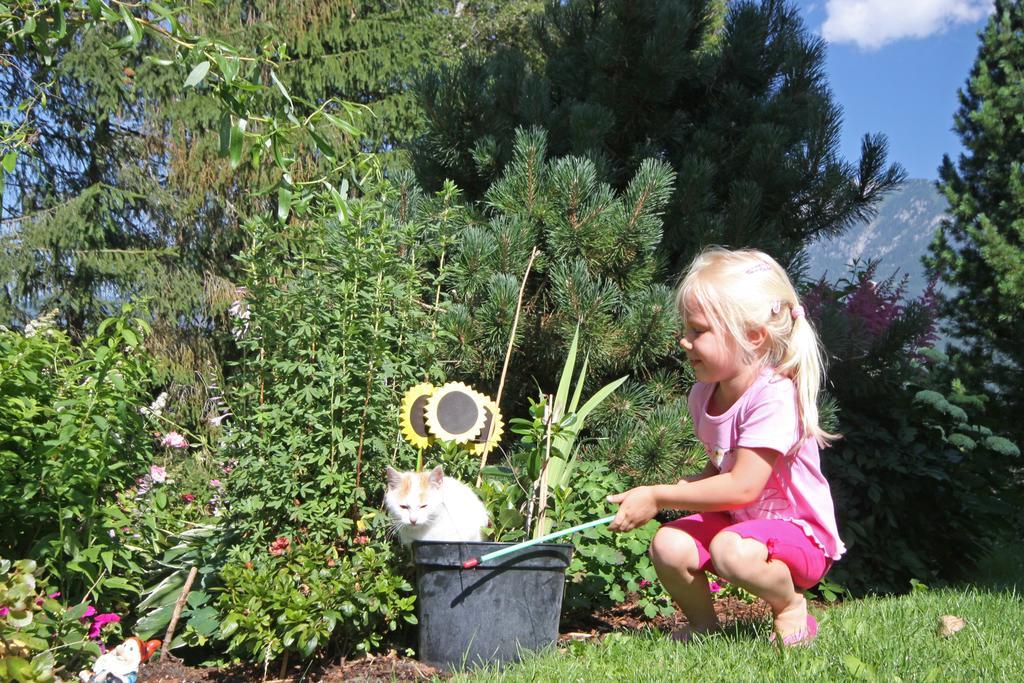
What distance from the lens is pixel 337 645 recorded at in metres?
2.80

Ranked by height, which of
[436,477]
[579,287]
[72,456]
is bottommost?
[436,477]

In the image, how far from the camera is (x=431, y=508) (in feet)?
8.82

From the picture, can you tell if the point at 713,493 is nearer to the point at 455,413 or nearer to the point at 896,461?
the point at 455,413

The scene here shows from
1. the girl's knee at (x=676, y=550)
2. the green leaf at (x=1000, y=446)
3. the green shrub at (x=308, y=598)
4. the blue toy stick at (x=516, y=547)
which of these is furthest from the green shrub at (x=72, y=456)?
the green leaf at (x=1000, y=446)

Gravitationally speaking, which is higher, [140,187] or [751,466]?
[140,187]

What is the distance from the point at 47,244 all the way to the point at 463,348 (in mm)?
6374

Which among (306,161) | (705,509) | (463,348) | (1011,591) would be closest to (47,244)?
(306,161)

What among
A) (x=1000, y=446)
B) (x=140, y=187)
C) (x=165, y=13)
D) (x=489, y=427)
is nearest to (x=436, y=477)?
(x=489, y=427)

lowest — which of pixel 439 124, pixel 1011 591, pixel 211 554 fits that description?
pixel 1011 591

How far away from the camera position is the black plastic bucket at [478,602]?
253cm

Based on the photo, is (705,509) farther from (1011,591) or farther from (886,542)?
(886,542)

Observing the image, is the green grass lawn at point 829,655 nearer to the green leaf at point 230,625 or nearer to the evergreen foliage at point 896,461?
the green leaf at point 230,625

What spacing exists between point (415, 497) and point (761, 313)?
125cm

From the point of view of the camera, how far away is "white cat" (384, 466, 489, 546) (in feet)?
8.80
